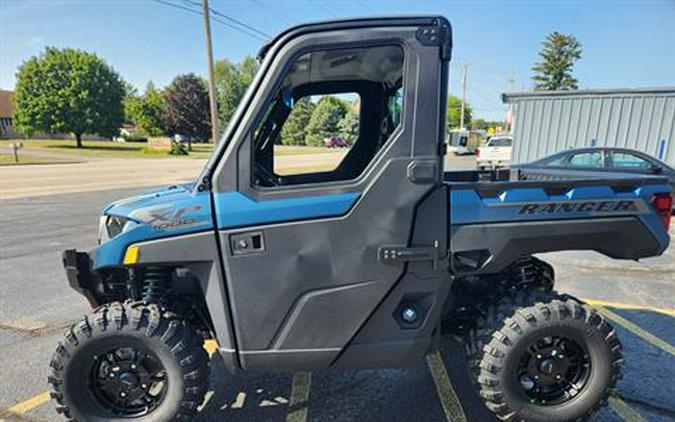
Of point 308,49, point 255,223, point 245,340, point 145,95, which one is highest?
point 145,95

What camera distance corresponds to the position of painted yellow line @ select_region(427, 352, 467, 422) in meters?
2.69

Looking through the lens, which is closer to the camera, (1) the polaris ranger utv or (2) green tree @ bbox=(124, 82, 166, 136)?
(1) the polaris ranger utv

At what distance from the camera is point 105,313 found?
238 centimetres

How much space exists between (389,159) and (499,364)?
1.41m

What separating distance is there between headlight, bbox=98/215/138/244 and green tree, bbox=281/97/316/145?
4.24 ft

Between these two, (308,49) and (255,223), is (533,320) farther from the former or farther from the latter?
(308,49)

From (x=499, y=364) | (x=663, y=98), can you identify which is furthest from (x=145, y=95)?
(x=499, y=364)

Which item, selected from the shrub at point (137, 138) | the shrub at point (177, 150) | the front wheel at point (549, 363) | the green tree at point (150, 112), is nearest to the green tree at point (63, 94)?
the green tree at point (150, 112)

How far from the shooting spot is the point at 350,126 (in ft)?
10.5

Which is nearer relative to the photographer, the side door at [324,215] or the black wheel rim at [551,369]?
the side door at [324,215]

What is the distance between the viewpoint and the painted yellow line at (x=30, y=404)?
277cm

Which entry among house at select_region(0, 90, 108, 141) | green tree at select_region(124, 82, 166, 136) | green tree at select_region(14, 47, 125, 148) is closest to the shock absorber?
green tree at select_region(14, 47, 125, 148)

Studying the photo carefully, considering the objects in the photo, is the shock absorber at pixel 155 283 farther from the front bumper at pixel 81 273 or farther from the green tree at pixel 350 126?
the green tree at pixel 350 126

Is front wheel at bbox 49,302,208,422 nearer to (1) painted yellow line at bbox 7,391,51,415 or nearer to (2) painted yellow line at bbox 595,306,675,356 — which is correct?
(1) painted yellow line at bbox 7,391,51,415
